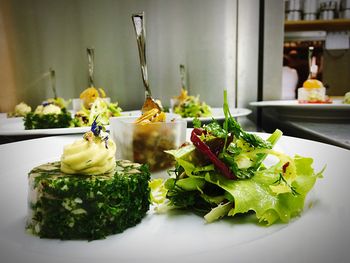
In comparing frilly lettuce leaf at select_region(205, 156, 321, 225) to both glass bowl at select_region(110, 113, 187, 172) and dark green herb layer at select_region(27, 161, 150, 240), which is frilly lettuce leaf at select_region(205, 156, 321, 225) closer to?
dark green herb layer at select_region(27, 161, 150, 240)

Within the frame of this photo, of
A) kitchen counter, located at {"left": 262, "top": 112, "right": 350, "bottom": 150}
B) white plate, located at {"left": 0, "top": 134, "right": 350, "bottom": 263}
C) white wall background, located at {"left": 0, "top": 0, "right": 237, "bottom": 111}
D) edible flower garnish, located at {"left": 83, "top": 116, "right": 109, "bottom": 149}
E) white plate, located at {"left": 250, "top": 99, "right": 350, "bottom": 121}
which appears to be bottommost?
white plate, located at {"left": 0, "top": 134, "right": 350, "bottom": 263}

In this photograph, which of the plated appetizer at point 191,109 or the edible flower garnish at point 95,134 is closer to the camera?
the edible flower garnish at point 95,134

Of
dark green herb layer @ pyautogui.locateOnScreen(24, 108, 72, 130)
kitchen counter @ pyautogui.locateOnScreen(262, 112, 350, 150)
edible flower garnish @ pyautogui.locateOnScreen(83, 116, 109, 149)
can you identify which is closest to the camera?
edible flower garnish @ pyautogui.locateOnScreen(83, 116, 109, 149)

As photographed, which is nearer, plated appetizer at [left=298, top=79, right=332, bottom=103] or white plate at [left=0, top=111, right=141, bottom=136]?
white plate at [left=0, top=111, right=141, bottom=136]

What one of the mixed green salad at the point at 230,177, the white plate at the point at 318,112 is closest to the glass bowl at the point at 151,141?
the mixed green salad at the point at 230,177

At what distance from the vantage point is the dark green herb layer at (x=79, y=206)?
34.0 inches

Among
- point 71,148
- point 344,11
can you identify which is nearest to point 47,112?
point 71,148

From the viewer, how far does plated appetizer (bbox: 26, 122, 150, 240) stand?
869mm

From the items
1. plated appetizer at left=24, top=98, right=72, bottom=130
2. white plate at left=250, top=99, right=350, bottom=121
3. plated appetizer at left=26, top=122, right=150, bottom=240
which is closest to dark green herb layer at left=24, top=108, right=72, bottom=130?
plated appetizer at left=24, top=98, right=72, bottom=130

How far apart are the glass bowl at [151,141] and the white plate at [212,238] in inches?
15.3

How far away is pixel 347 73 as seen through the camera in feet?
20.9

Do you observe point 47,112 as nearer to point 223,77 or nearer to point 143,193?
point 143,193

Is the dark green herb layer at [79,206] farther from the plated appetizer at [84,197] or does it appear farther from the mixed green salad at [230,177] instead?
the mixed green salad at [230,177]

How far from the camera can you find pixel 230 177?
97 centimetres
